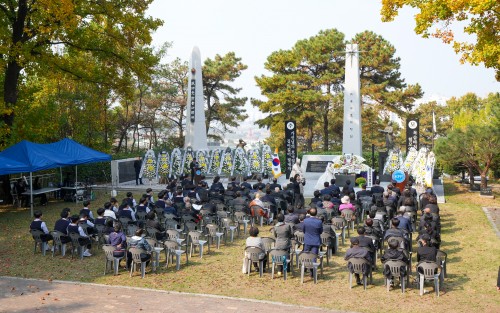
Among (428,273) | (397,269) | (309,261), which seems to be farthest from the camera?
(309,261)

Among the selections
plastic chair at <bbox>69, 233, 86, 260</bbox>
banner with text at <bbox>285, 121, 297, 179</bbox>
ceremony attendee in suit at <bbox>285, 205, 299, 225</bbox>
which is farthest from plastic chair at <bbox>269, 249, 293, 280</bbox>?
banner with text at <bbox>285, 121, 297, 179</bbox>

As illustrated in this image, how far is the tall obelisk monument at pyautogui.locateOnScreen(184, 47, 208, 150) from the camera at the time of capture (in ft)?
91.1

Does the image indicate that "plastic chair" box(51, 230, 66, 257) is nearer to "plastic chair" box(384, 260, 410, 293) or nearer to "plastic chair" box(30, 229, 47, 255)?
"plastic chair" box(30, 229, 47, 255)

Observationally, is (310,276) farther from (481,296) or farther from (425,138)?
(425,138)

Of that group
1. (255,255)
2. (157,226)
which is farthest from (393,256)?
(157,226)

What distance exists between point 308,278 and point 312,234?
34.9 inches

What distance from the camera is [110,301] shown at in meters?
9.02

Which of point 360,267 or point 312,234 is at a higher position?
point 312,234

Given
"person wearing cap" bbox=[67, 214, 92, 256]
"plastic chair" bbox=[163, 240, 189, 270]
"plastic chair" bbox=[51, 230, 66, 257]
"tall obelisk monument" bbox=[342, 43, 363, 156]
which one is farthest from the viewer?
"tall obelisk monument" bbox=[342, 43, 363, 156]

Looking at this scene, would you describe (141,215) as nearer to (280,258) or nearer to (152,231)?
(152,231)

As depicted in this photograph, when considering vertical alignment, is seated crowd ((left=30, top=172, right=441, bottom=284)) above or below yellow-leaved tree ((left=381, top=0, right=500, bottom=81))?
below

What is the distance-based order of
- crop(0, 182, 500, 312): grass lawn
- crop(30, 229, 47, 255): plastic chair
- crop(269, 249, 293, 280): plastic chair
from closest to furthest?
crop(0, 182, 500, 312): grass lawn, crop(269, 249, 293, 280): plastic chair, crop(30, 229, 47, 255): plastic chair

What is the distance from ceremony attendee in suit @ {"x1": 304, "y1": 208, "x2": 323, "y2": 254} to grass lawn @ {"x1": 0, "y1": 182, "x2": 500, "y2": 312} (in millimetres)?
662

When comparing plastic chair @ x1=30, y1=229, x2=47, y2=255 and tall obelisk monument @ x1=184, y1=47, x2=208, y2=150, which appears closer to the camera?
plastic chair @ x1=30, y1=229, x2=47, y2=255
